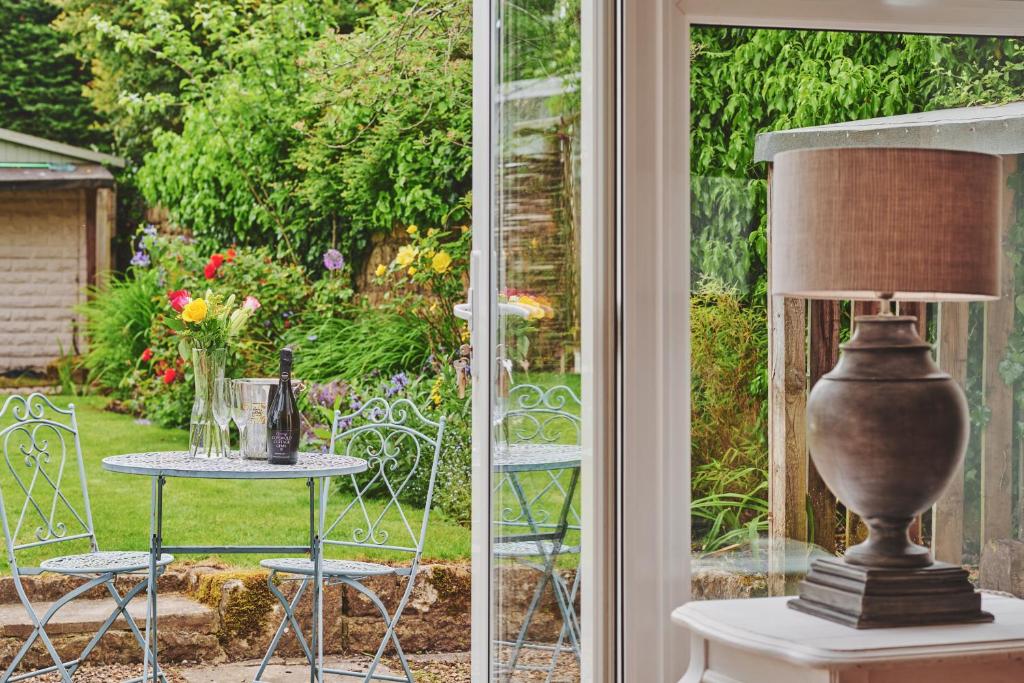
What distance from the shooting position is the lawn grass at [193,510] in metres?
5.70

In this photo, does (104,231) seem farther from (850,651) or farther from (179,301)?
(850,651)

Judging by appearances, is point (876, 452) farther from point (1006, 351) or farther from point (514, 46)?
point (514, 46)

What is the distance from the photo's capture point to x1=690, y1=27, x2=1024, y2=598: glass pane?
7.54 feet

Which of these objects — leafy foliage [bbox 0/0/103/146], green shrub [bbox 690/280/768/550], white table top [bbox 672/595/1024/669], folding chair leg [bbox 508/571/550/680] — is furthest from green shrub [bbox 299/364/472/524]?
white table top [bbox 672/595/1024/669]

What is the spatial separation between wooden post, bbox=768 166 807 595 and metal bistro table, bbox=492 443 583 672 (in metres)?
0.40

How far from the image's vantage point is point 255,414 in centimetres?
351

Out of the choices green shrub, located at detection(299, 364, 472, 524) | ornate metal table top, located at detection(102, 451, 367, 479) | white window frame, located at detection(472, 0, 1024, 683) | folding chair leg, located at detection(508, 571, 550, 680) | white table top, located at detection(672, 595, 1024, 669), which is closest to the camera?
white table top, located at detection(672, 595, 1024, 669)

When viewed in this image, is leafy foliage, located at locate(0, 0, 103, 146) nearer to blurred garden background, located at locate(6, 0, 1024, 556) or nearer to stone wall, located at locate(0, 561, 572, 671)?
blurred garden background, located at locate(6, 0, 1024, 556)

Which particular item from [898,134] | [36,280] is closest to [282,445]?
[898,134]

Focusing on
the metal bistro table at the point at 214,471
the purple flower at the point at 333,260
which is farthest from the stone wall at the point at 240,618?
the purple flower at the point at 333,260

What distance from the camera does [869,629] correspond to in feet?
5.79

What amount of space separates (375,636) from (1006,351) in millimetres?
3108

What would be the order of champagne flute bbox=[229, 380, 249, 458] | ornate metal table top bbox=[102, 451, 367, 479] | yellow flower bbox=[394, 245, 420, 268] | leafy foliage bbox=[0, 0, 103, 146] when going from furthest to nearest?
leafy foliage bbox=[0, 0, 103, 146], yellow flower bbox=[394, 245, 420, 268], champagne flute bbox=[229, 380, 249, 458], ornate metal table top bbox=[102, 451, 367, 479]

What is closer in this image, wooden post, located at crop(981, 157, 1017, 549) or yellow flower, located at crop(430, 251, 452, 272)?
wooden post, located at crop(981, 157, 1017, 549)
